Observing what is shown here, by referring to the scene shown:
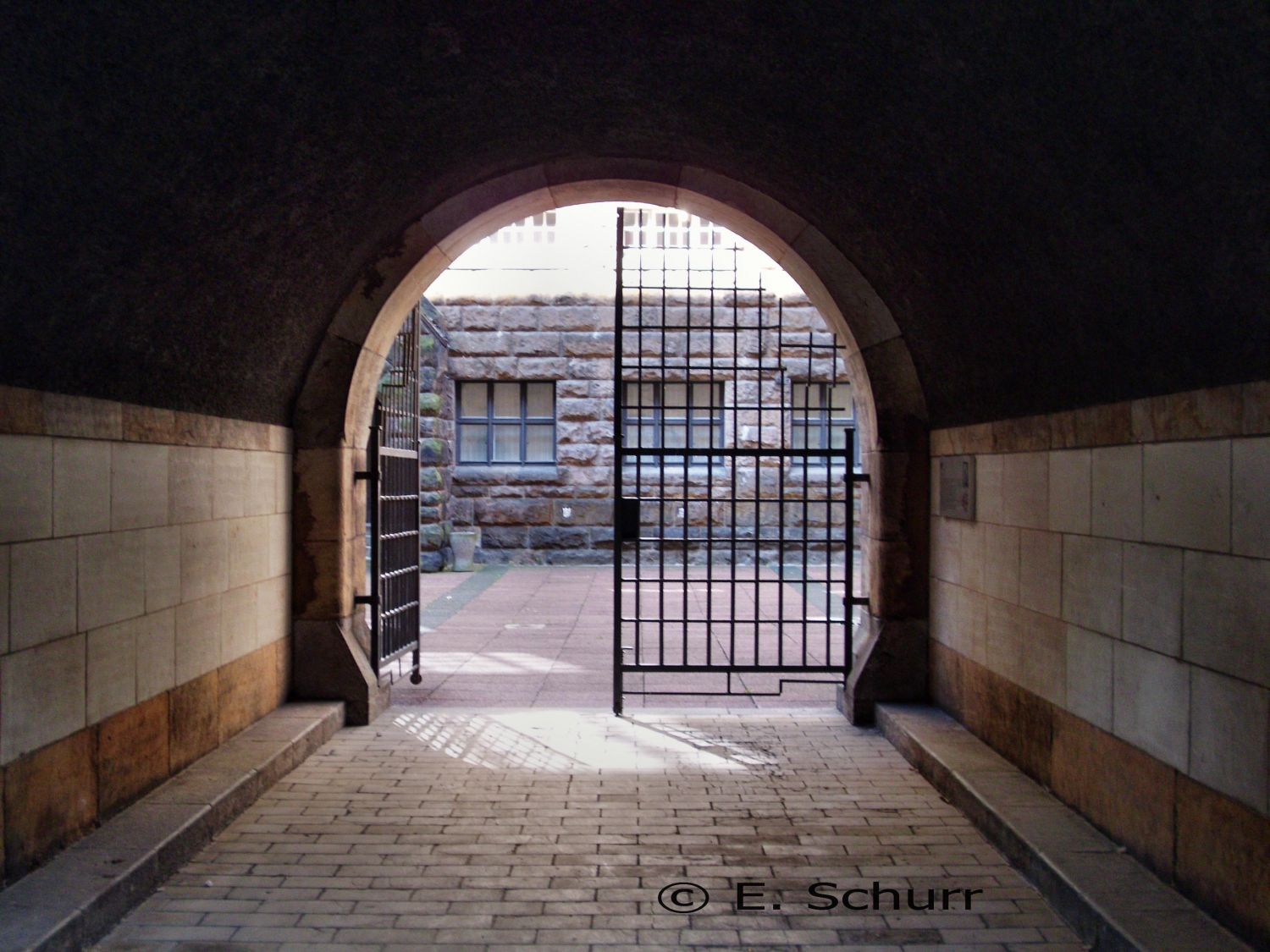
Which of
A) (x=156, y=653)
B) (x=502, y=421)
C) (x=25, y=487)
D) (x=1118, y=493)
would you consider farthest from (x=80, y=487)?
(x=502, y=421)

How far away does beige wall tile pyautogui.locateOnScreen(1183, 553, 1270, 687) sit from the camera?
133 inches

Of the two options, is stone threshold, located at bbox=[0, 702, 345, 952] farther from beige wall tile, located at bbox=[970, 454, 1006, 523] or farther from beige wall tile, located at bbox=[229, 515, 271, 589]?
beige wall tile, located at bbox=[970, 454, 1006, 523]

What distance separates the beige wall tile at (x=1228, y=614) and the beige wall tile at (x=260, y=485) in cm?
473

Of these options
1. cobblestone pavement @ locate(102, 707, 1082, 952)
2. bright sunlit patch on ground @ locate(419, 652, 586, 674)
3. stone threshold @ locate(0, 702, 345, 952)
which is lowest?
cobblestone pavement @ locate(102, 707, 1082, 952)

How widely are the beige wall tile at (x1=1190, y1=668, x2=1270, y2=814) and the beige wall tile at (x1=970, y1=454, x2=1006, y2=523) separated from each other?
2.12 metres

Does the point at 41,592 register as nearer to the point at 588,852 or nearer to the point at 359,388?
the point at 588,852

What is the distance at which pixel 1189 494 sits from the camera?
3.83 m

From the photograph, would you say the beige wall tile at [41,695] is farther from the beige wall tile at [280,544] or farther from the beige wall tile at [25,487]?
the beige wall tile at [280,544]

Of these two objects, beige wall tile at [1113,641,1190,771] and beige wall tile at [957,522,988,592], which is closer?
beige wall tile at [1113,641,1190,771]

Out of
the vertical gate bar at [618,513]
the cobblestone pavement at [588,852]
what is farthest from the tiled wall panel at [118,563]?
the vertical gate bar at [618,513]

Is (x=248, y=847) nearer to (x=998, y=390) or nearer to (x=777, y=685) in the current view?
(x=998, y=390)

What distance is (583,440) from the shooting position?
17.4 meters

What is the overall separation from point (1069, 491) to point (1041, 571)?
1.67ft

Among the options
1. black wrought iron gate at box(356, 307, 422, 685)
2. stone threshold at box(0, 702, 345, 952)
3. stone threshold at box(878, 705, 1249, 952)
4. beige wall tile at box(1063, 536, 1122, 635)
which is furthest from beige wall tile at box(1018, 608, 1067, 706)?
black wrought iron gate at box(356, 307, 422, 685)
